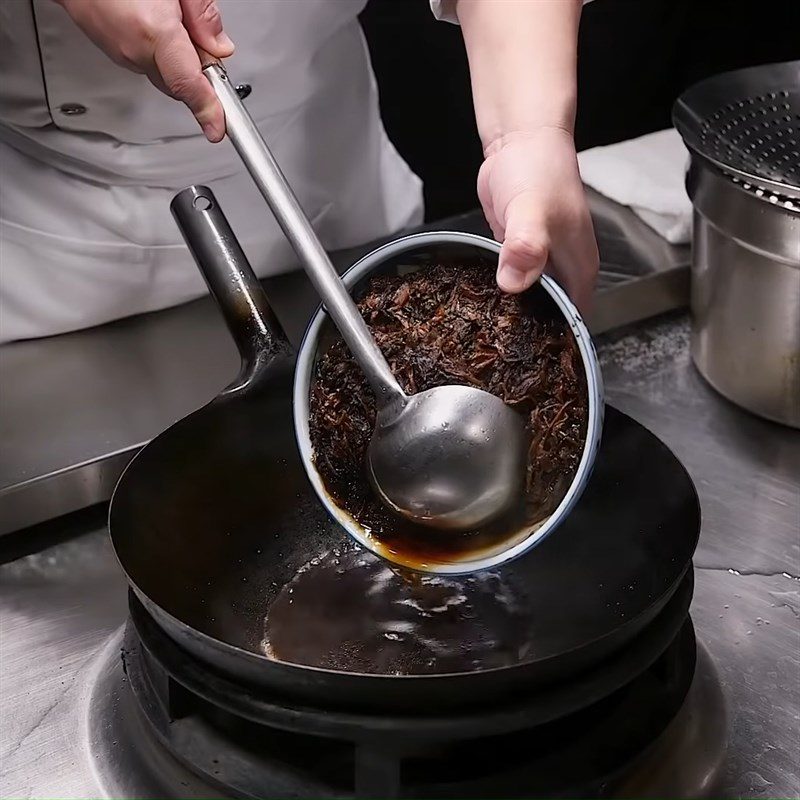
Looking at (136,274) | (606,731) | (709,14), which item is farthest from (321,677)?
(709,14)

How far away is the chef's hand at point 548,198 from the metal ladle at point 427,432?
13cm

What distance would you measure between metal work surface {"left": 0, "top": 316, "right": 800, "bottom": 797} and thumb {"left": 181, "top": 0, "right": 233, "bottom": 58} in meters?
0.45

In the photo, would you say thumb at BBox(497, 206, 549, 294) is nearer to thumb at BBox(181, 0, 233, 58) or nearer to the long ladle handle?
the long ladle handle

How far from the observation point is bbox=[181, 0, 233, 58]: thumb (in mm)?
827

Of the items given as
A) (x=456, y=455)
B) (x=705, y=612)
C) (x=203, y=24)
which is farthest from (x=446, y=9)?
(x=705, y=612)

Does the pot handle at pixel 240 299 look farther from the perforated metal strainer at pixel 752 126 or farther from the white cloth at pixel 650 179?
Result: the white cloth at pixel 650 179

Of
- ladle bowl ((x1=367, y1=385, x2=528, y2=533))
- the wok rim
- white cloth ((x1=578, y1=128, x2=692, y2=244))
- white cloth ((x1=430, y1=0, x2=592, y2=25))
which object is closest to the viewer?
the wok rim

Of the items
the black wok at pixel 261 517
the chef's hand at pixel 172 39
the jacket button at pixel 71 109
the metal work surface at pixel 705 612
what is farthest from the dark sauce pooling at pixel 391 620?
the jacket button at pixel 71 109

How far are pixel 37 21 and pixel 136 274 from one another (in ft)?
0.94

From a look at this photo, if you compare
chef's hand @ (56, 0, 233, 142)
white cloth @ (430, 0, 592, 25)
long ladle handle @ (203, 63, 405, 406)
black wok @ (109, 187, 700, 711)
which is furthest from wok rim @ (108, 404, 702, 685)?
white cloth @ (430, 0, 592, 25)

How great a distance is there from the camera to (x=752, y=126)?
110 cm

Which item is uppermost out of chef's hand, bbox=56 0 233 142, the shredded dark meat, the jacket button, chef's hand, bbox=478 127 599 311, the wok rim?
chef's hand, bbox=56 0 233 142

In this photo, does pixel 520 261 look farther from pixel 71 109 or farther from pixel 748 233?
pixel 71 109

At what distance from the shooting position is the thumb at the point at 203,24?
83cm
